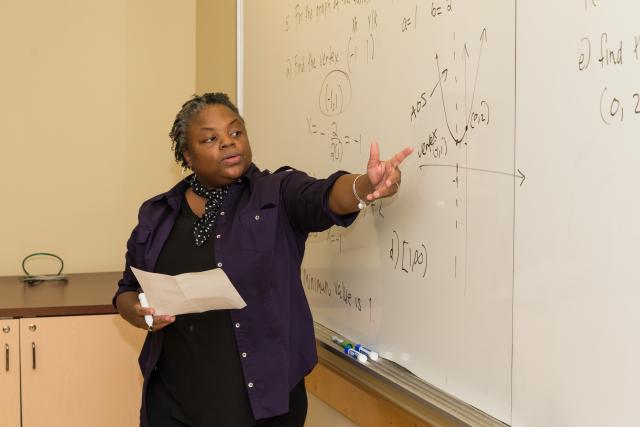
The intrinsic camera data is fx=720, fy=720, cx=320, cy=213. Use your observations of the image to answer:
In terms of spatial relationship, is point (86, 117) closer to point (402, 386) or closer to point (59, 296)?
point (59, 296)

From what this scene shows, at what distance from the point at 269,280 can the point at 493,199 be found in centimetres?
61

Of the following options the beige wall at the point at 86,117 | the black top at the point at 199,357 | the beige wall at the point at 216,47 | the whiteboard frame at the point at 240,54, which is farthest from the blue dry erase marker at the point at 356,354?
the beige wall at the point at 86,117

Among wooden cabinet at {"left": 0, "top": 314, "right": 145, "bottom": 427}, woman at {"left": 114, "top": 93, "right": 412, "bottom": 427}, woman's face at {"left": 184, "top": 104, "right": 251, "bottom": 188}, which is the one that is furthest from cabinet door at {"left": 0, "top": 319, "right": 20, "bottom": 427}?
woman's face at {"left": 184, "top": 104, "right": 251, "bottom": 188}

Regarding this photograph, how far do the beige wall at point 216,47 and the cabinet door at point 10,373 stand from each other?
3.92 ft

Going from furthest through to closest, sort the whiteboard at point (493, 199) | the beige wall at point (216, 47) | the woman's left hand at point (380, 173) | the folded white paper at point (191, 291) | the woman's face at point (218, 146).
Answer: the beige wall at point (216, 47)
the woman's face at point (218, 146)
the folded white paper at point (191, 291)
the woman's left hand at point (380, 173)
the whiteboard at point (493, 199)

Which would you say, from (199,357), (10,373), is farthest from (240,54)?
(10,373)

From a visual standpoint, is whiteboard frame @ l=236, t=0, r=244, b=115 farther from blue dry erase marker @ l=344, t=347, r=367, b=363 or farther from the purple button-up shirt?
blue dry erase marker @ l=344, t=347, r=367, b=363

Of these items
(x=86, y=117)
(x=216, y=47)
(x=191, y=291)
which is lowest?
(x=191, y=291)

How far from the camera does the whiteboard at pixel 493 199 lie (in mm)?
1007

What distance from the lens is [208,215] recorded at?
5.82 feet

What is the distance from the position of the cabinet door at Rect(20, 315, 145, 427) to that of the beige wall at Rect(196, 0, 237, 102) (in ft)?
3.42

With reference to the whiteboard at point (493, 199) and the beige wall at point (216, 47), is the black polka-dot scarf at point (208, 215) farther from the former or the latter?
the beige wall at point (216, 47)

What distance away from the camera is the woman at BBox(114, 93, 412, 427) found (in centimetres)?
164

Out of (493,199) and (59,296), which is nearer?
(493,199)
